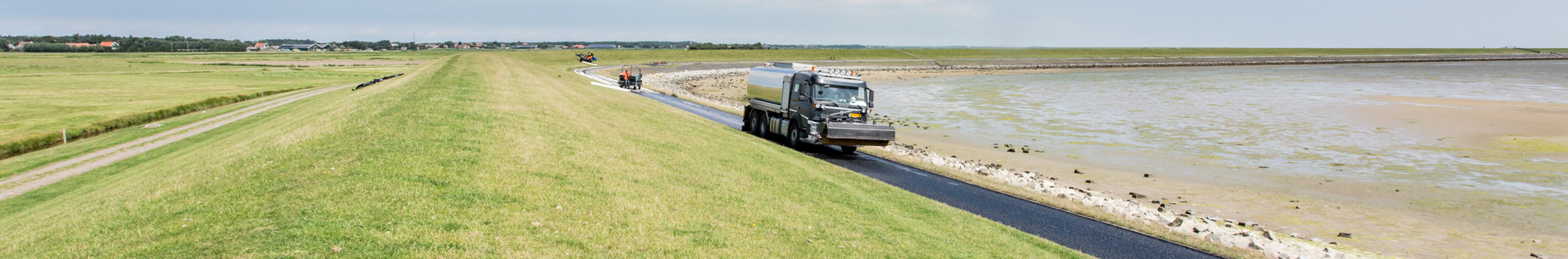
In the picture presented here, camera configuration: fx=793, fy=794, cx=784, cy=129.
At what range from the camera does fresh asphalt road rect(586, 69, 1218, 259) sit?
1341 centimetres

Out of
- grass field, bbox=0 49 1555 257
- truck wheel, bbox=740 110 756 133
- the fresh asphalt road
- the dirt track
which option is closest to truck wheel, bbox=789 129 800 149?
the fresh asphalt road

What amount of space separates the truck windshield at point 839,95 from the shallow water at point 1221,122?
832 centimetres

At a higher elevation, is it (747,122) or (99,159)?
(747,122)

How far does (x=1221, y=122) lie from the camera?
129 ft

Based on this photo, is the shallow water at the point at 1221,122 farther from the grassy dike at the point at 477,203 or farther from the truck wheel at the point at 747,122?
the grassy dike at the point at 477,203

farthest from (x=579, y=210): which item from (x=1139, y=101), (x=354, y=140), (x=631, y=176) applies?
(x=1139, y=101)

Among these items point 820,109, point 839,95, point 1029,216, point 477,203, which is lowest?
point 1029,216

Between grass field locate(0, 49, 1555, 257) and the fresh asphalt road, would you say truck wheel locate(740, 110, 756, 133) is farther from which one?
grass field locate(0, 49, 1555, 257)

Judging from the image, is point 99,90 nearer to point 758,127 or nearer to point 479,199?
point 758,127

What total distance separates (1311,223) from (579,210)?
50.8 feet

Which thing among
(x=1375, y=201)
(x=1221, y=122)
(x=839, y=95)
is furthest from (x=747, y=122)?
(x=1221, y=122)

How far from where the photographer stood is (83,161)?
22469 mm

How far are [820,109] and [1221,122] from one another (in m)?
25.0

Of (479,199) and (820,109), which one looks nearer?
(479,199)
